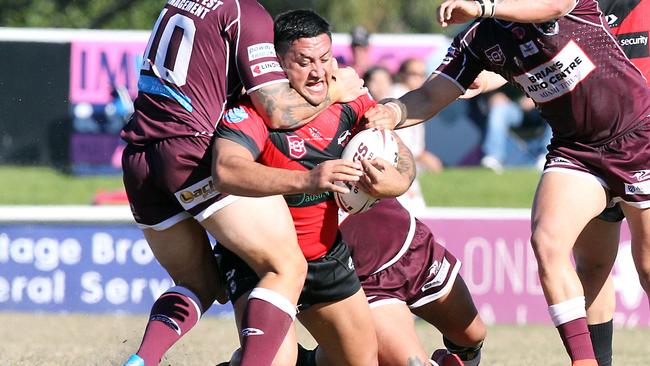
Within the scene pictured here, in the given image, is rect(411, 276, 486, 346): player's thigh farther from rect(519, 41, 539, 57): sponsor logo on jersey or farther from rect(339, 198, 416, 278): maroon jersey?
rect(519, 41, 539, 57): sponsor logo on jersey

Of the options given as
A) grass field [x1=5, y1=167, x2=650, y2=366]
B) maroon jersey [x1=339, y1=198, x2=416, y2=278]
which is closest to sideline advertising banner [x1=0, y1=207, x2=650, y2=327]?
grass field [x1=5, y1=167, x2=650, y2=366]

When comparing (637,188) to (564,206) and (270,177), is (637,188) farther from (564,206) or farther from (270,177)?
(270,177)

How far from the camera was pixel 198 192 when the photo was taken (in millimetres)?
4590

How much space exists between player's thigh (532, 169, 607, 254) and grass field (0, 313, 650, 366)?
5.95 ft

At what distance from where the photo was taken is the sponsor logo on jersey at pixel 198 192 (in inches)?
180

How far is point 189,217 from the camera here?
16.0 ft

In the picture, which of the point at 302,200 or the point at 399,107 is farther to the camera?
the point at 399,107

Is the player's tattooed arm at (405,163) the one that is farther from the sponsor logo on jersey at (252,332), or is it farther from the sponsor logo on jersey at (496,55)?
the sponsor logo on jersey at (252,332)

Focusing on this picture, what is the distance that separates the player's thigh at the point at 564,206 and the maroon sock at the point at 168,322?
158cm

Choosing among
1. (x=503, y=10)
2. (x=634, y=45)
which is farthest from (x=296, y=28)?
(x=634, y=45)

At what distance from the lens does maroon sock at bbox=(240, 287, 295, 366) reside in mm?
4336

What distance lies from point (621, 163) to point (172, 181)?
2.04 m

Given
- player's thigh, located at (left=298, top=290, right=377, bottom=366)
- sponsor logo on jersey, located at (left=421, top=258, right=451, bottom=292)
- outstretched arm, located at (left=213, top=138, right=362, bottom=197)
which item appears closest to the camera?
outstretched arm, located at (left=213, top=138, right=362, bottom=197)

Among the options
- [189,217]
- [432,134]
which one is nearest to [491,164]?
[432,134]
